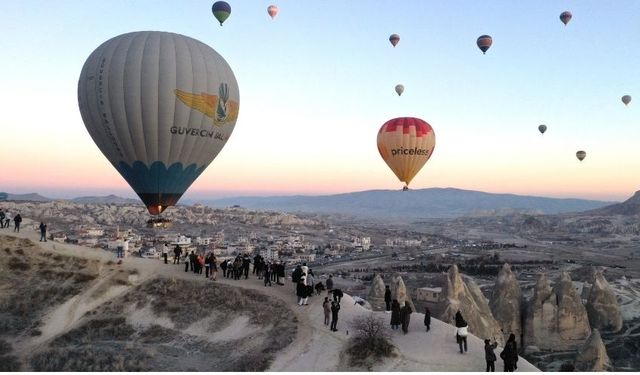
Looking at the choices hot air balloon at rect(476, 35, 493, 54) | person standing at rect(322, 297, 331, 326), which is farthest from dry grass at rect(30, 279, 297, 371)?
hot air balloon at rect(476, 35, 493, 54)

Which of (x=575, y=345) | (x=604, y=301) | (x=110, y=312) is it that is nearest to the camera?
(x=110, y=312)

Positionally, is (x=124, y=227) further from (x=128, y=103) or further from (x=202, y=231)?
(x=128, y=103)

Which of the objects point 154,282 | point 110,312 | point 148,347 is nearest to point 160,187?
point 154,282

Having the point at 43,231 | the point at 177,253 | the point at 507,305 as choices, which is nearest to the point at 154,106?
the point at 177,253

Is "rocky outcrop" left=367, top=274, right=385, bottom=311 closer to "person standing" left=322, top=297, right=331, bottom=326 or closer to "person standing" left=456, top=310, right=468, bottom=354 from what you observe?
"person standing" left=322, top=297, right=331, bottom=326

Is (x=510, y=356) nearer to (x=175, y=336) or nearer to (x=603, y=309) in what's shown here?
(x=175, y=336)

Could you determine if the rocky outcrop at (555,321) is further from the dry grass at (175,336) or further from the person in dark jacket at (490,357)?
the person in dark jacket at (490,357)
